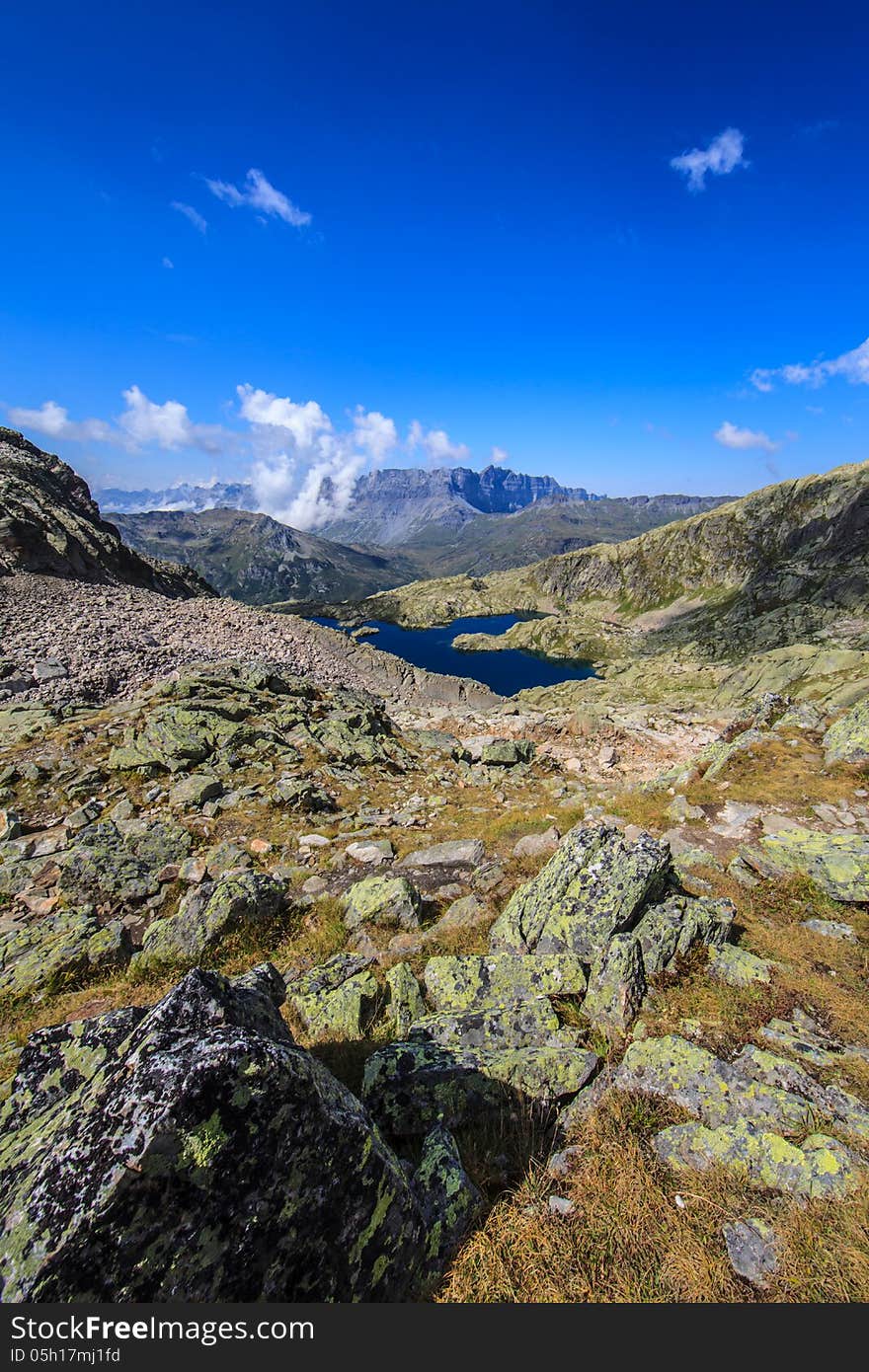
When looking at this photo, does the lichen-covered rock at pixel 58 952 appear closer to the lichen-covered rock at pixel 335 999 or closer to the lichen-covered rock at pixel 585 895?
the lichen-covered rock at pixel 335 999

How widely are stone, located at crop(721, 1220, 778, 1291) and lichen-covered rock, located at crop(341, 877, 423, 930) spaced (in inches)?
303

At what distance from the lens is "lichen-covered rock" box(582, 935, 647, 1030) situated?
771 cm

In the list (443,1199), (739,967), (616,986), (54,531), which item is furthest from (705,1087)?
(54,531)

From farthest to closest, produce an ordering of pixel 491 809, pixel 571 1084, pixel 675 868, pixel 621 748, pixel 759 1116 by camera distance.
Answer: pixel 621 748 < pixel 491 809 < pixel 675 868 < pixel 571 1084 < pixel 759 1116

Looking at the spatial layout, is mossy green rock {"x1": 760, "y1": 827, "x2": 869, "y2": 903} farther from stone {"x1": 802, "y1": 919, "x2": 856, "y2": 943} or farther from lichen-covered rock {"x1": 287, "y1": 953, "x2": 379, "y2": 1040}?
lichen-covered rock {"x1": 287, "y1": 953, "x2": 379, "y2": 1040}

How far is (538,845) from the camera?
14.7 meters

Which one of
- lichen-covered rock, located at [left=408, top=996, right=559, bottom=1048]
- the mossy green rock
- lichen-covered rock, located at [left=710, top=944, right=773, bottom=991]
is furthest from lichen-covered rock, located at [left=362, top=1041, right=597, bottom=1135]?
the mossy green rock

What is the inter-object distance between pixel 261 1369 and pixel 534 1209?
107 inches

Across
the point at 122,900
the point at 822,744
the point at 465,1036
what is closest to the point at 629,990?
the point at 465,1036

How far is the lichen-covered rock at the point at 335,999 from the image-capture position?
26.2 ft

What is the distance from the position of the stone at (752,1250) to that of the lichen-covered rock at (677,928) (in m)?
Result: 3.72

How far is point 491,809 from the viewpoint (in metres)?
20.6

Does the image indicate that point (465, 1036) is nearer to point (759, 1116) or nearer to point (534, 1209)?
point (534, 1209)

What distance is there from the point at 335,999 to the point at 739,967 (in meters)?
6.75
